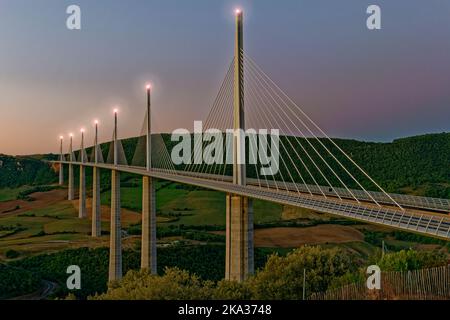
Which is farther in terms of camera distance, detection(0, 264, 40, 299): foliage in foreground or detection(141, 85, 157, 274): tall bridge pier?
detection(141, 85, 157, 274): tall bridge pier

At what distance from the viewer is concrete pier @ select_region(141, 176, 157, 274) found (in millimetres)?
37938

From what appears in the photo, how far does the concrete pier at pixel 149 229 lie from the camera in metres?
37.9

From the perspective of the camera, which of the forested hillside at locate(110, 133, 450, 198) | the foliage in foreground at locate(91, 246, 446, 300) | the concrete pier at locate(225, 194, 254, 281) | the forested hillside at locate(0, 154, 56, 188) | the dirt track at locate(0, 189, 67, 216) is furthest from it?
the forested hillside at locate(0, 154, 56, 188)

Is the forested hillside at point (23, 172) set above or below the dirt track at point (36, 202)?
above

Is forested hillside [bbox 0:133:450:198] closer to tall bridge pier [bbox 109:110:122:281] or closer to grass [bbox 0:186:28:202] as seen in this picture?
tall bridge pier [bbox 109:110:122:281]

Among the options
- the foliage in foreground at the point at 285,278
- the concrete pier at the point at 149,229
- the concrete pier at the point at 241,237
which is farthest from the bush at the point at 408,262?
the concrete pier at the point at 149,229

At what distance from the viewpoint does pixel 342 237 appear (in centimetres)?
5369

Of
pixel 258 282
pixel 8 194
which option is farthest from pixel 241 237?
pixel 8 194

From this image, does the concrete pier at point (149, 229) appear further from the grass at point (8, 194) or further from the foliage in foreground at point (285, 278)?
the grass at point (8, 194)

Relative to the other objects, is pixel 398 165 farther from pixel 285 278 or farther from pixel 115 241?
pixel 285 278

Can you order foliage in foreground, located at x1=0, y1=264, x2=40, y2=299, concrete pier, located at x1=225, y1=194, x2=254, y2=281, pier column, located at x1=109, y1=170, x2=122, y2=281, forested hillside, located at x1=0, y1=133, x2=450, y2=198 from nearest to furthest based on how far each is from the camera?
concrete pier, located at x1=225, y1=194, x2=254, y2=281 → foliage in foreground, located at x1=0, y1=264, x2=40, y2=299 → pier column, located at x1=109, y1=170, x2=122, y2=281 → forested hillside, located at x1=0, y1=133, x2=450, y2=198

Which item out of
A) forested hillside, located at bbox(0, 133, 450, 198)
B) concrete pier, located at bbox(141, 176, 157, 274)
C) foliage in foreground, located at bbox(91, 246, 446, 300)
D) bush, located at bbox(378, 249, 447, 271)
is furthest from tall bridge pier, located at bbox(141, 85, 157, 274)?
bush, located at bbox(378, 249, 447, 271)
